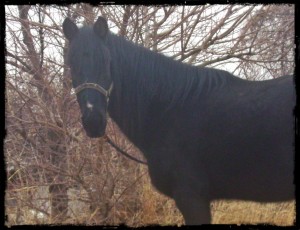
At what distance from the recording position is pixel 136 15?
15.4ft

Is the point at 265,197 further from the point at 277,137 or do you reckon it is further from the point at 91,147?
the point at 91,147

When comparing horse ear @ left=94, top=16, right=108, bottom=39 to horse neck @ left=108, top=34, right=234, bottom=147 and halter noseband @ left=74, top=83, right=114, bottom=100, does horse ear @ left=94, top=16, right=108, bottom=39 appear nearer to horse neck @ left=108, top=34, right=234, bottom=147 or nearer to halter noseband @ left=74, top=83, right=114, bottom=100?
horse neck @ left=108, top=34, right=234, bottom=147

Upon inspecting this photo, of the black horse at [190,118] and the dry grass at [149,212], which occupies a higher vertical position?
the black horse at [190,118]

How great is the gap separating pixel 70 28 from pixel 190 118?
1.21 meters

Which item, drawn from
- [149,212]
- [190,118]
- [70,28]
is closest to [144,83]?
[190,118]

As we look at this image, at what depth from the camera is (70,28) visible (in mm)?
3109

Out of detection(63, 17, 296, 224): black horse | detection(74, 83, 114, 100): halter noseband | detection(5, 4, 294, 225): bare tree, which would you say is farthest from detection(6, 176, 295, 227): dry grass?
detection(74, 83, 114, 100): halter noseband

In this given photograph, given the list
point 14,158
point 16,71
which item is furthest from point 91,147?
point 16,71

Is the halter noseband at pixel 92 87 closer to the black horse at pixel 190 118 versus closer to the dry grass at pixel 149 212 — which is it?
the black horse at pixel 190 118

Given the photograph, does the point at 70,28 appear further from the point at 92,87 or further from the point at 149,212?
the point at 149,212

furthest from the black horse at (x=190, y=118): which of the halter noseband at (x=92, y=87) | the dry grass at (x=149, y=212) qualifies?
the dry grass at (x=149, y=212)

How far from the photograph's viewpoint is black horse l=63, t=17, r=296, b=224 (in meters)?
2.90

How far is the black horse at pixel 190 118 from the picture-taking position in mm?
2900

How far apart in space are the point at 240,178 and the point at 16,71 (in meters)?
2.93
